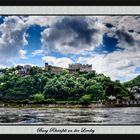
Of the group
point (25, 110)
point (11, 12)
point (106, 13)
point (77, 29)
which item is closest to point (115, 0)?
point (106, 13)

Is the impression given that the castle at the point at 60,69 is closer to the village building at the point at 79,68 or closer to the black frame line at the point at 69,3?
the village building at the point at 79,68

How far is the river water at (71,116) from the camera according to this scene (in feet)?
12.3

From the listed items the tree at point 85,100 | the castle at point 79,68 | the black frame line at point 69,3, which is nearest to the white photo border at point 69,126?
the black frame line at point 69,3

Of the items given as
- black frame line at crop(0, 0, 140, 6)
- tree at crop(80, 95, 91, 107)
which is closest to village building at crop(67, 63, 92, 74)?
tree at crop(80, 95, 91, 107)

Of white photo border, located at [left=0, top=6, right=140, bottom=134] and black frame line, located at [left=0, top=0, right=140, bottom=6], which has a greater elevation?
black frame line, located at [left=0, top=0, right=140, bottom=6]

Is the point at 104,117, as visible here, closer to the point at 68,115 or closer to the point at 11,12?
the point at 68,115

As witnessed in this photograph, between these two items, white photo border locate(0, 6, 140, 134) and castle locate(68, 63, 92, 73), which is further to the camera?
castle locate(68, 63, 92, 73)

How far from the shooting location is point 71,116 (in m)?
3.78

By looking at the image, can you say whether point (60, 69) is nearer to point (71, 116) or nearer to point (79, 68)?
point (79, 68)

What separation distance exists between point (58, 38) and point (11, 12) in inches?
14.9

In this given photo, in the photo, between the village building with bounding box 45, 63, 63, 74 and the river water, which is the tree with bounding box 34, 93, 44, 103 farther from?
the village building with bounding box 45, 63, 63, 74

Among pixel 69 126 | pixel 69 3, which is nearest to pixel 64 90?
pixel 69 126

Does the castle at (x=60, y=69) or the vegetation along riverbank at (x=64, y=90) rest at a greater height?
the castle at (x=60, y=69)

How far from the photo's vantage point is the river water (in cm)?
374
